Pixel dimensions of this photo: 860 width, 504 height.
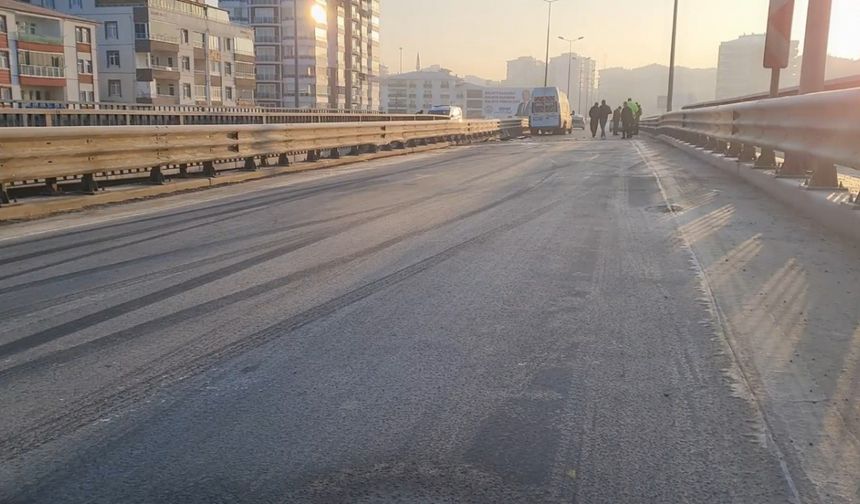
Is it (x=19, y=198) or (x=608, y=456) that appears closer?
(x=608, y=456)

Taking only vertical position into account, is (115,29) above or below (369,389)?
above

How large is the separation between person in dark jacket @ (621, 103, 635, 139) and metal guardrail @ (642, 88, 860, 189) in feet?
63.8

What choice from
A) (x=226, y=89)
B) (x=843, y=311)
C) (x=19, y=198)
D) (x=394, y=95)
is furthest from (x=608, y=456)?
(x=394, y=95)

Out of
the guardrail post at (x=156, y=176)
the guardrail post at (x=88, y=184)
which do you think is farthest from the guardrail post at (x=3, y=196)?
the guardrail post at (x=156, y=176)

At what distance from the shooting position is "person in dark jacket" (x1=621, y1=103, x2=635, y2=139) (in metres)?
35.1

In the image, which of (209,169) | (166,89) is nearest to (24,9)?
(166,89)

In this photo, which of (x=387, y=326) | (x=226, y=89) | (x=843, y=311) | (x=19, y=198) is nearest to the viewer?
(x=387, y=326)

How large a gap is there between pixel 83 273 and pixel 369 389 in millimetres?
3481

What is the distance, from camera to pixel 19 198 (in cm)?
942

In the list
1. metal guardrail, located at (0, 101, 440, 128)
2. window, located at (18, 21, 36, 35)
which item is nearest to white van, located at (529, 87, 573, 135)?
metal guardrail, located at (0, 101, 440, 128)

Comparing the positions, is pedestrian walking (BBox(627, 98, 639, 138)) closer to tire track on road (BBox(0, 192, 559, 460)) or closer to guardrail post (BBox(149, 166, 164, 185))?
guardrail post (BBox(149, 166, 164, 185))

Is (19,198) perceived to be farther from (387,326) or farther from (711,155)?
(711,155)

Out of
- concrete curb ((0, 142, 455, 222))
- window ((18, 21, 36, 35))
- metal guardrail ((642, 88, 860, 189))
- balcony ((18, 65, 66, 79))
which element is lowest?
concrete curb ((0, 142, 455, 222))

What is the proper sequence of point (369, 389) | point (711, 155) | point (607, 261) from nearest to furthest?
point (369, 389) < point (607, 261) < point (711, 155)
